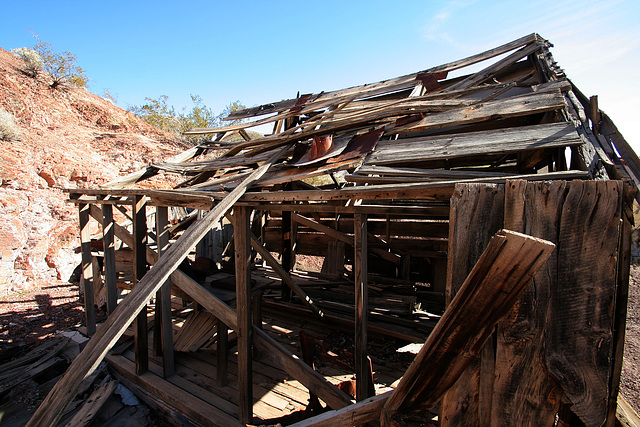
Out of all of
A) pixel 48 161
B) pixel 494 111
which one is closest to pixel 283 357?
pixel 494 111

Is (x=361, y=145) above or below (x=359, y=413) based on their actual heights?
above

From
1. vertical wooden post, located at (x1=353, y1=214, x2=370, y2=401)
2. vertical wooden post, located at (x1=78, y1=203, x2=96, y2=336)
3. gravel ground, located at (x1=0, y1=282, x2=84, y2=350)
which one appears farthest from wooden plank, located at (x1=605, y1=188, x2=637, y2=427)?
gravel ground, located at (x1=0, y1=282, x2=84, y2=350)

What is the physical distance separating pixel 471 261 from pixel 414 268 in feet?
21.7

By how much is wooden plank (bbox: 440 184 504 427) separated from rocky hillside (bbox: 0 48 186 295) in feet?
39.0

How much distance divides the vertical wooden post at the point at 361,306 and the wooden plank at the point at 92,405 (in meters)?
3.61

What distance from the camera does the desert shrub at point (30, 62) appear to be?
14.6 meters

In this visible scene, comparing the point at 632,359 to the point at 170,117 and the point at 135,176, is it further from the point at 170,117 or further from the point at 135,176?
the point at 170,117

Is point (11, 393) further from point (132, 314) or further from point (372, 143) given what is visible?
point (372, 143)

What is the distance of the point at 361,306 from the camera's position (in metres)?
3.49

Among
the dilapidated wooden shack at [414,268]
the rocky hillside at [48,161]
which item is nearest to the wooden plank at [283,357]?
the dilapidated wooden shack at [414,268]

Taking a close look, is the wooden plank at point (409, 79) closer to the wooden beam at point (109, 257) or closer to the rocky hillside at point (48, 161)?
the wooden beam at point (109, 257)

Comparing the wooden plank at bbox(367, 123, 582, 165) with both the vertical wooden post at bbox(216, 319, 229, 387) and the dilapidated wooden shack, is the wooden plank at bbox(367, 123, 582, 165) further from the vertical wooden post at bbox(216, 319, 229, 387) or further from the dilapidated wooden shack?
the vertical wooden post at bbox(216, 319, 229, 387)

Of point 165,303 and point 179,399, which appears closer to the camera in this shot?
point 179,399

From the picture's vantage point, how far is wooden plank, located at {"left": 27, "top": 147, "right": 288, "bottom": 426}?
1.51 metres
